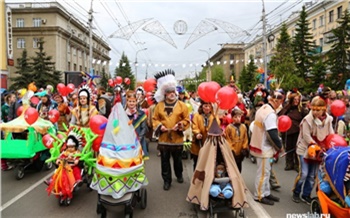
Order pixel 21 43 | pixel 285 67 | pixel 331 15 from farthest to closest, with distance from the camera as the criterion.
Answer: pixel 21 43 → pixel 331 15 → pixel 285 67

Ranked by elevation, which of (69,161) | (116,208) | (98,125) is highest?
(98,125)

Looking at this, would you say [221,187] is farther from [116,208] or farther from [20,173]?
[20,173]

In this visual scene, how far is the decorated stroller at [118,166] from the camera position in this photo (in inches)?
166

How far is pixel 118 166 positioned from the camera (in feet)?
13.8

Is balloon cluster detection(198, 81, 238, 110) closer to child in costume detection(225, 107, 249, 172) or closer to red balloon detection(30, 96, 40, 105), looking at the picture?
child in costume detection(225, 107, 249, 172)

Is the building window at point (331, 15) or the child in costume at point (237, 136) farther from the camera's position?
the building window at point (331, 15)

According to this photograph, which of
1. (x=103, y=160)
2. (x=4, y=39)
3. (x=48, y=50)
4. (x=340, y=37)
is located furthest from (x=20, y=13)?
(x=103, y=160)

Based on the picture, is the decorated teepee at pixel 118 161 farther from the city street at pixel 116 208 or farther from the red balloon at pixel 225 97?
the red balloon at pixel 225 97

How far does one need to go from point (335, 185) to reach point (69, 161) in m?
3.99

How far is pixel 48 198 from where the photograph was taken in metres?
5.59

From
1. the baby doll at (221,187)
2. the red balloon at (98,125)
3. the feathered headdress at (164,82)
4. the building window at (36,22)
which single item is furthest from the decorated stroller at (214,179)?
the building window at (36,22)

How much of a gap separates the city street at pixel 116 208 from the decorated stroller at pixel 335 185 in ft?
2.79

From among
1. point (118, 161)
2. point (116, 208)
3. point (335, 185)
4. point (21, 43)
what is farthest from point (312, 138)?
point (21, 43)

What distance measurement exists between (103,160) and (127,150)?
1.16ft
